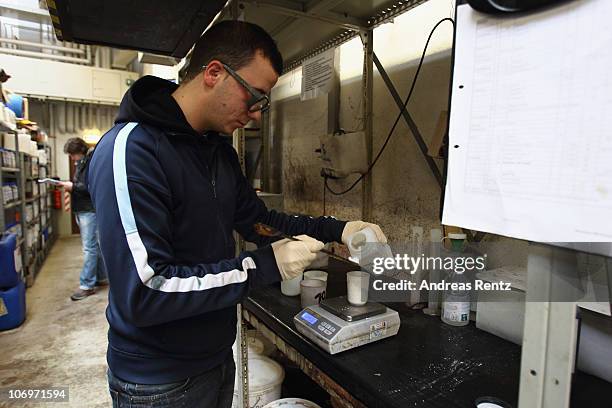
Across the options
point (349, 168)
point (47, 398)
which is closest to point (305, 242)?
point (349, 168)

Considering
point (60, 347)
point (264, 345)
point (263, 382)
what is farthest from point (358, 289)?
point (60, 347)

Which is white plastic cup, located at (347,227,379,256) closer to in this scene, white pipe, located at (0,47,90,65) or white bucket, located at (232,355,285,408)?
white bucket, located at (232,355,285,408)

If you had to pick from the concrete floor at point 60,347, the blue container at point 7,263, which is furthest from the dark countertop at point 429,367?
the blue container at point 7,263

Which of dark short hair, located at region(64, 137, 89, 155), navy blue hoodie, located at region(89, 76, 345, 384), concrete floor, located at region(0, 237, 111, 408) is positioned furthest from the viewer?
dark short hair, located at region(64, 137, 89, 155)

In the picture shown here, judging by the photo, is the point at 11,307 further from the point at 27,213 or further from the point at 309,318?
the point at 309,318

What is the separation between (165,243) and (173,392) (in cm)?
38

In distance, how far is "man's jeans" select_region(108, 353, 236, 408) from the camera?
0.86 meters

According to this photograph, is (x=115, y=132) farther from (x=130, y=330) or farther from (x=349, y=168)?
(x=349, y=168)

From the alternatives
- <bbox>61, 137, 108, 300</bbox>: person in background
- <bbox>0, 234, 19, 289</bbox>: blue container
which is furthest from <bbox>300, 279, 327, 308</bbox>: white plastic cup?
<bbox>61, 137, 108, 300</bbox>: person in background

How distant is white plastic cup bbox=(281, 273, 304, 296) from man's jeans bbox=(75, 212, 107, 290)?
2.67 meters

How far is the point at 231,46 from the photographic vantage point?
0.89m

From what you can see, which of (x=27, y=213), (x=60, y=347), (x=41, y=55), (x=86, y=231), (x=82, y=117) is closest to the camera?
(x=60, y=347)

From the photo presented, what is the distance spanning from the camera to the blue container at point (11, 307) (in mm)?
2775

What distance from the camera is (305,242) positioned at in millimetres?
917
